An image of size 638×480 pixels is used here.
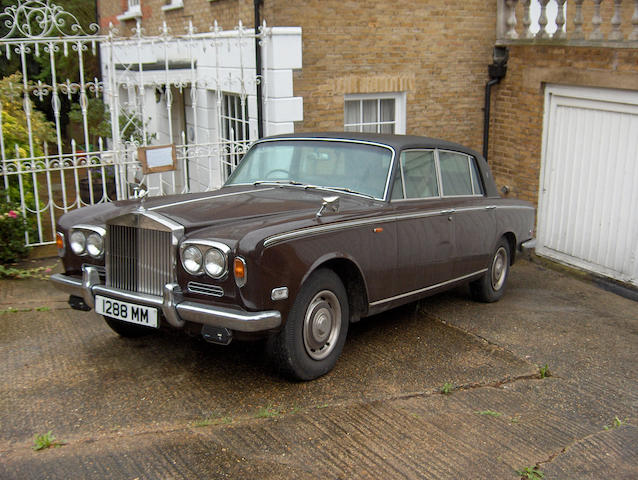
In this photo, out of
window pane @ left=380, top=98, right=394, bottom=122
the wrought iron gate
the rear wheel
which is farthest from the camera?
window pane @ left=380, top=98, right=394, bottom=122

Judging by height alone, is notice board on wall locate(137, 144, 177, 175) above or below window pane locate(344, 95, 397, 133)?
below

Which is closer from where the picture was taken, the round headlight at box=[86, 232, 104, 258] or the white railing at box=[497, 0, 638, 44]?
the round headlight at box=[86, 232, 104, 258]

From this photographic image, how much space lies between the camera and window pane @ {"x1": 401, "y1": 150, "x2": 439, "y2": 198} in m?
5.98

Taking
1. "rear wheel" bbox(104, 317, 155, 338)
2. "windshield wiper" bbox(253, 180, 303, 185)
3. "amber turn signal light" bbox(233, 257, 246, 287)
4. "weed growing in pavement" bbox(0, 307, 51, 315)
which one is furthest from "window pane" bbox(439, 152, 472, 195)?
"weed growing in pavement" bbox(0, 307, 51, 315)

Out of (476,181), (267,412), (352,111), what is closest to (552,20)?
(352,111)

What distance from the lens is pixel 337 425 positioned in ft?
14.4

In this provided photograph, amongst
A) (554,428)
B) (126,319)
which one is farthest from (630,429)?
(126,319)

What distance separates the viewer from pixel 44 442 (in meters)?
4.07

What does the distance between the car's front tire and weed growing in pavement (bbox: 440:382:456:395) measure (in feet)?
2.63

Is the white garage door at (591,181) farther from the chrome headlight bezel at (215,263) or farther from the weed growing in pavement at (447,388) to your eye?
the chrome headlight bezel at (215,263)

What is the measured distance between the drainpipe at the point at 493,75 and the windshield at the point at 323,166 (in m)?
5.03

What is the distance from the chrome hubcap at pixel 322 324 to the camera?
4867 mm

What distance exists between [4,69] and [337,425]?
1581cm

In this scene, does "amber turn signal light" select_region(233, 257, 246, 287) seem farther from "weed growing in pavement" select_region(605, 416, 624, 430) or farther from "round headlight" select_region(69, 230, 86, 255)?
"weed growing in pavement" select_region(605, 416, 624, 430)
